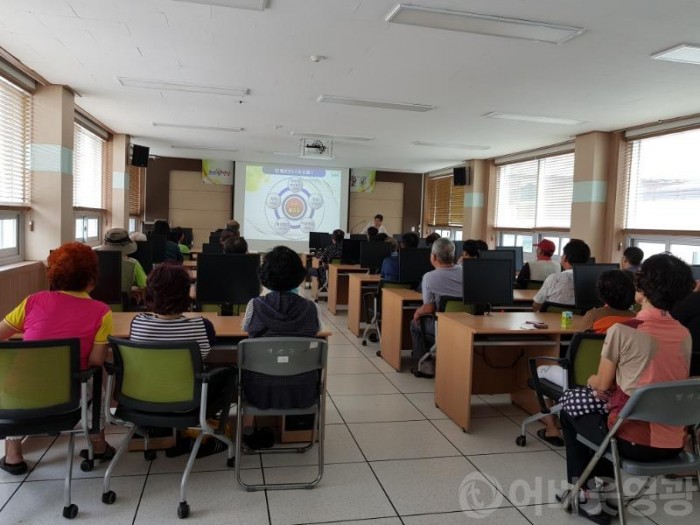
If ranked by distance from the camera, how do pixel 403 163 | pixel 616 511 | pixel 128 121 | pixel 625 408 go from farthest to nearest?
1. pixel 403 163
2. pixel 128 121
3. pixel 616 511
4. pixel 625 408

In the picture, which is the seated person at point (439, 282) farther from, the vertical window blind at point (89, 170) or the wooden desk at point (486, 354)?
the vertical window blind at point (89, 170)

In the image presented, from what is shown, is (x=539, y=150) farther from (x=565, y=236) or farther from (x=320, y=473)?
(x=320, y=473)

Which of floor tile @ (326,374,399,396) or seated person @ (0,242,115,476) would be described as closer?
seated person @ (0,242,115,476)

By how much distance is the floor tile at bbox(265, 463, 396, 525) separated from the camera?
2.41m

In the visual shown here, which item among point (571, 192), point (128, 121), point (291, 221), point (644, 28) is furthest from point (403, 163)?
point (644, 28)

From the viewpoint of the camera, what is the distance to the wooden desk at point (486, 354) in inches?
135

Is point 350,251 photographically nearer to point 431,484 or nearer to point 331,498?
point 431,484

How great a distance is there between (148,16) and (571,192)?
716cm

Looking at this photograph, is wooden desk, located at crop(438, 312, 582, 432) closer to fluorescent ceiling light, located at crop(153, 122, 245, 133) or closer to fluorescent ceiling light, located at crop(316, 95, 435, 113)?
fluorescent ceiling light, located at crop(316, 95, 435, 113)

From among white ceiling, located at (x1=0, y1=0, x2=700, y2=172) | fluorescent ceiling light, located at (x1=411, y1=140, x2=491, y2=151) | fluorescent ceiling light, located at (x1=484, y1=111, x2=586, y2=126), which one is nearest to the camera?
white ceiling, located at (x1=0, y1=0, x2=700, y2=172)

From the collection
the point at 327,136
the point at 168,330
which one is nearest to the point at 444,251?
the point at 168,330

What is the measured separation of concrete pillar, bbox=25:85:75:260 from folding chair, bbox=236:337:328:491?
4554 millimetres

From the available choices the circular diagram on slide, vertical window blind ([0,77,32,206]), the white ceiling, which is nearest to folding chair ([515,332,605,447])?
the white ceiling

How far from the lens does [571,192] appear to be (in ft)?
28.0
